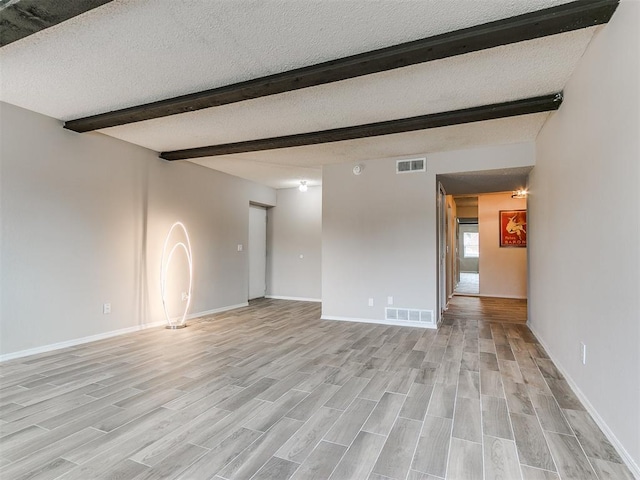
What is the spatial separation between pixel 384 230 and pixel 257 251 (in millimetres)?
3550

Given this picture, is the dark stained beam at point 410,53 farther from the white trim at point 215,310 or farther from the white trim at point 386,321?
the white trim at point 386,321

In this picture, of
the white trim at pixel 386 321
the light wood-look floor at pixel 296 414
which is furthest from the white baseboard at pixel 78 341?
the white trim at pixel 386 321

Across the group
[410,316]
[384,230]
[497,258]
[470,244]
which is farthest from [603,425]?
[470,244]

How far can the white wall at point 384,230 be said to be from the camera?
16.1 ft

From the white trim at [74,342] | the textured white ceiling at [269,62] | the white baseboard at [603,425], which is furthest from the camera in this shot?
the white trim at [74,342]

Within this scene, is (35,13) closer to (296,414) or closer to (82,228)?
(82,228)

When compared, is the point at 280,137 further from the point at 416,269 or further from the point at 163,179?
the point at 416,269

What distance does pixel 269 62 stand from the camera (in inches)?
102

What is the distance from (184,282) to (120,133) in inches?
95.8

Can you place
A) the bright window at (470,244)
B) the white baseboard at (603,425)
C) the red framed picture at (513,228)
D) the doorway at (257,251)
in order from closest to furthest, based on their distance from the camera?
Answer: the white baseboard at (603,425)
the doorway at (257,251)
the red framed picture at (513,228)
the bright window at (470,244)

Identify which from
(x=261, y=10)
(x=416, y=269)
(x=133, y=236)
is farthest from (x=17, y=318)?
(x=416, y=269)

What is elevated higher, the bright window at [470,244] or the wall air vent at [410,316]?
the bright window at [470,244]

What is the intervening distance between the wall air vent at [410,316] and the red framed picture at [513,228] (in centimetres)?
457

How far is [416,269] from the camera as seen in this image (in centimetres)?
504
